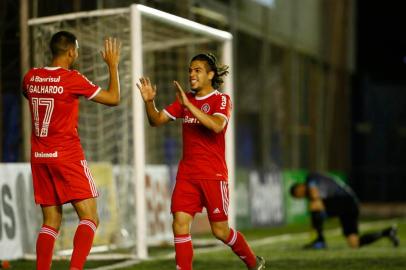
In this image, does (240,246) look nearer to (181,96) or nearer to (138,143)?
(181,96)

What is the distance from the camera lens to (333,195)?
12141 millimetres

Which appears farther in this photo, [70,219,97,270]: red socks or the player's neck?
the player's neck

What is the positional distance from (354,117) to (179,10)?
19755 millimetres

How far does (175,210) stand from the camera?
698 cm

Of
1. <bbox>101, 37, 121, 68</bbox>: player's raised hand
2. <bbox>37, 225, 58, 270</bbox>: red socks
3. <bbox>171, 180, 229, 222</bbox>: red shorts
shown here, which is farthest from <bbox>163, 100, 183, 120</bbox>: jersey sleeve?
<bbox>37, 225, 58, 270</bbox>: red socks

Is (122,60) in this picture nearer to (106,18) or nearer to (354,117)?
(106,18)

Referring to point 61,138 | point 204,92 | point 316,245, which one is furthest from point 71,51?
point 316,245

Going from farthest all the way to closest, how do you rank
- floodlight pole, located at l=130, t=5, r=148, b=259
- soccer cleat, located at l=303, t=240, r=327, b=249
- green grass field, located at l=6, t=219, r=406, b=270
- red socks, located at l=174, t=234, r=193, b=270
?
soccer cleat, located at l=303, t=240, r=327, b=249, floodlight pole, located at l=130, t=5, r=148, b=259, green grass field, located at l=6, t=219, r=406, b=270, red socks, located at l=174, t=234, r=193, b=270

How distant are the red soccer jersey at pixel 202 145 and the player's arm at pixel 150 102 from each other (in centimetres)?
16

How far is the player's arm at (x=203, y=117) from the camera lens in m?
6.59

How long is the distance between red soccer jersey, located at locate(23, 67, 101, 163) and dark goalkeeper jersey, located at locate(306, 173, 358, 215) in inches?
221

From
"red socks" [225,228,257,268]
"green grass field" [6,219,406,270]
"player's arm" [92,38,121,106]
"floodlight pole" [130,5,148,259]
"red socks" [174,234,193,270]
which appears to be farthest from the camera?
"floodlight pole" [130,5,148,259]

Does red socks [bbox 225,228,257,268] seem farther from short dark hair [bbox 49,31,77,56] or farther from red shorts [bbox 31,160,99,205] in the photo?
short dark hair [bbox 49,31,77,56]

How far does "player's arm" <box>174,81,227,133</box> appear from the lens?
21.6 ft
